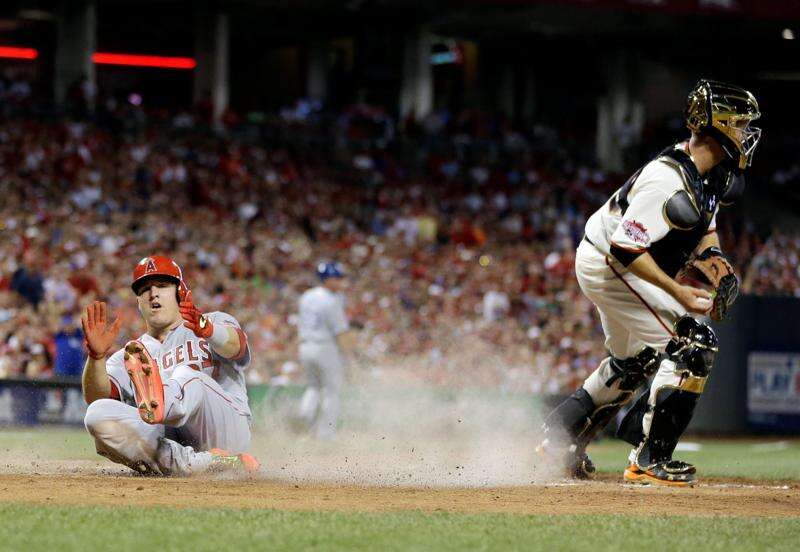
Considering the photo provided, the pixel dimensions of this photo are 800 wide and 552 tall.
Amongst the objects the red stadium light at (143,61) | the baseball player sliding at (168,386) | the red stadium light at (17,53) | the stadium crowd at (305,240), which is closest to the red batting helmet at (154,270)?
the baseball player sliding at (168,386)

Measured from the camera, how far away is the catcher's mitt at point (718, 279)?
735cm

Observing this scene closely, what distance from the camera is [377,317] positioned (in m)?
18.6

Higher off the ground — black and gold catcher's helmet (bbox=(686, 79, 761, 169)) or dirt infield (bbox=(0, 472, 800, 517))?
black and gold catcher's helmet (bbox=(686, 79, 761, 169))

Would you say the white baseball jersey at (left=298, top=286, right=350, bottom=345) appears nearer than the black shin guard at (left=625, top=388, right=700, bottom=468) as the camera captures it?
No

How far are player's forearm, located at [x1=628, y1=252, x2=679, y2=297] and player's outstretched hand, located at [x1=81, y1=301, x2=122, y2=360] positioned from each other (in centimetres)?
288

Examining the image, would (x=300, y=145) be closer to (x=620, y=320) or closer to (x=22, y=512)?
(x=620, y=320)

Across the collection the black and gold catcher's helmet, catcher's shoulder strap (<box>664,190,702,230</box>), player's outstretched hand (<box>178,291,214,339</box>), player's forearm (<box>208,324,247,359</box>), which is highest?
the black and gold catcher's helmet

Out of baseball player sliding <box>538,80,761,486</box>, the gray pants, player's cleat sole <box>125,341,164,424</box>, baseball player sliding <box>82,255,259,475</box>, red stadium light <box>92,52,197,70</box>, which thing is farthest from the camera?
red stadium light <box>92,52,197,70</box>

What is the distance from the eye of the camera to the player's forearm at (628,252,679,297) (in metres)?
7.15

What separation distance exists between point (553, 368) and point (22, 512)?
13.4 metres

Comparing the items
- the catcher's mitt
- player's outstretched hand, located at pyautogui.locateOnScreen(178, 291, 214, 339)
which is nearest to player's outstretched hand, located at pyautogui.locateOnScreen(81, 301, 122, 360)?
player's outstretched hand, located at pyautogui.locateOnScreen(178, 291, 214, 339)

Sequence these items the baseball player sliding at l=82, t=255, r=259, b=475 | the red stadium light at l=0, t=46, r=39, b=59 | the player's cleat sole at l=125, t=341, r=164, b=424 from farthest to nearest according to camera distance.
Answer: the red stadium light at l=0, t=46, r=39, b=59 < the baseball player sliding at l=82, t=255, r=259, b=475 < the player's cleat sole at l=125, t=341, r=164, b=424

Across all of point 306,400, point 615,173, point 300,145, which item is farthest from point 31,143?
point 615,173

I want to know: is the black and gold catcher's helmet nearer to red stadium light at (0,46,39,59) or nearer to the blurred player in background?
the blurred player in background
